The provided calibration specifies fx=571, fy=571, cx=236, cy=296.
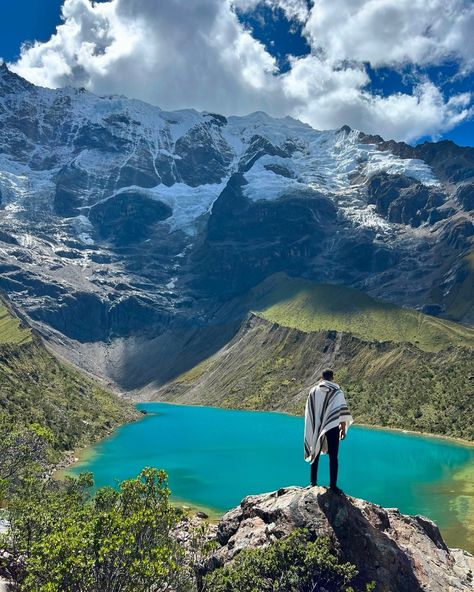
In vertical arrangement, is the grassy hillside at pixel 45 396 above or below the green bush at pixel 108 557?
above

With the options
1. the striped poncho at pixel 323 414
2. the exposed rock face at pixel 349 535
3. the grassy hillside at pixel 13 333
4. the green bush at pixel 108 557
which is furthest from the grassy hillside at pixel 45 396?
the striped poncho at pixel 323 414

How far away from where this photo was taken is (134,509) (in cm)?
2550

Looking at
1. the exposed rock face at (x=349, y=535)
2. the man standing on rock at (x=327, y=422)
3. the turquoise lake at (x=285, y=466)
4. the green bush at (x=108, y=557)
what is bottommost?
the green bush at (x=108, y=557)

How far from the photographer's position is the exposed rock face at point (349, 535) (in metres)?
24.2

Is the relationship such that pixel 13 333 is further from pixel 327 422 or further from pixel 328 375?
pixel 327 422

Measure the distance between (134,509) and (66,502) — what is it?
11.7 metres

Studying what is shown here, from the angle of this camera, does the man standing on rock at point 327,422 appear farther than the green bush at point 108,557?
Yes

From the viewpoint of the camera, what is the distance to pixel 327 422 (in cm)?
2412

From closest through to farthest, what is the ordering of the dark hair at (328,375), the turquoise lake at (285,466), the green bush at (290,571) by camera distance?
the green bush at (290,571) < the dark hair at (328,375) < the turquoise lake at (285,466)

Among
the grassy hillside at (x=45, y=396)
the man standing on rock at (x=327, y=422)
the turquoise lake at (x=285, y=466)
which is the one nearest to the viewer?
the man standing on rock at (x=327, y=422)

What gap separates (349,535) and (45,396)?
129 m

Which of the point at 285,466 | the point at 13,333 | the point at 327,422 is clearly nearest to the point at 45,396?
the point at 13,333

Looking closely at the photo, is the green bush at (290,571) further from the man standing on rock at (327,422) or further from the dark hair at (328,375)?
the dark hair at (328,375)

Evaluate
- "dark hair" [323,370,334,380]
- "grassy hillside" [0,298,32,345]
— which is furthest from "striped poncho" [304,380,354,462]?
"grassy hillside" [0,298,32,345]
